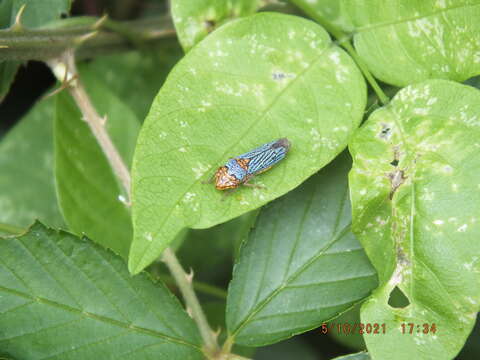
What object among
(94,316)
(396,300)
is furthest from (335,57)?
(94,316)

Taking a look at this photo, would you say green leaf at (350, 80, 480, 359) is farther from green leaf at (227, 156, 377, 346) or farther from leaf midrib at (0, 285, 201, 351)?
leaf midrib at (0, 285, 201, 351)

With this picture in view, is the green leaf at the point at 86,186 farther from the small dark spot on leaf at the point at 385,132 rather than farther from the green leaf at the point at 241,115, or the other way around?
the small dark spot on leaf at the point at 385,132

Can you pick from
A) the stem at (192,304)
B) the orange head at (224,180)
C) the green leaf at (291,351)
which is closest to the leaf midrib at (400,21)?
the orange head at (224,180)

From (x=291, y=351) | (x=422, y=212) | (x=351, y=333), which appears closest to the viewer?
(x=422, y=212)

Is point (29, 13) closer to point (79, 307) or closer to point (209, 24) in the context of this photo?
point (209, 24)

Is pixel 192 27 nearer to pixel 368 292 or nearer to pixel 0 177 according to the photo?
pixel 368 292

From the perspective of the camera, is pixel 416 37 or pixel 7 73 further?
pixel 7 73

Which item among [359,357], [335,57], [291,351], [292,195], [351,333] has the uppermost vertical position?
[335,57]
